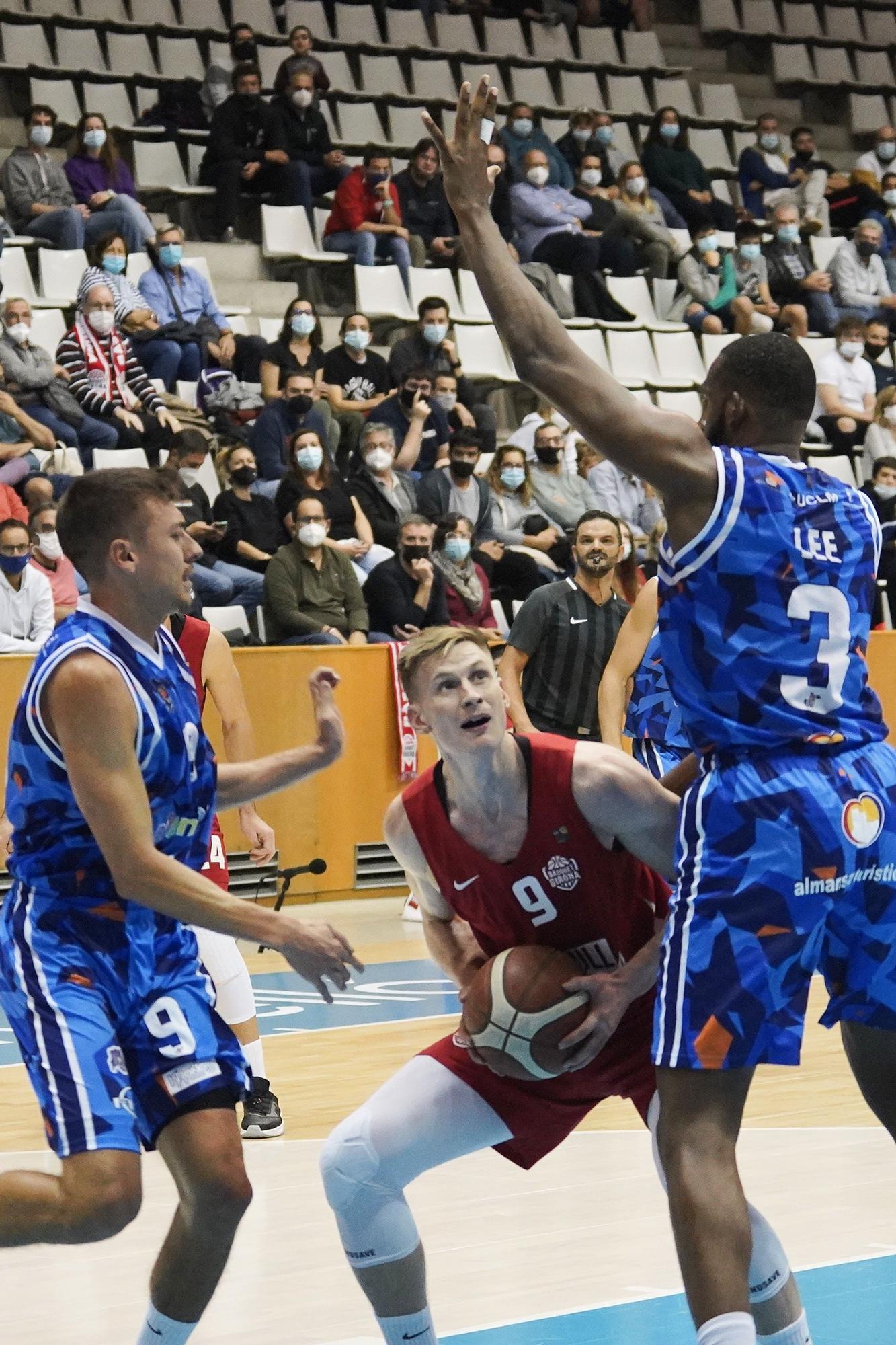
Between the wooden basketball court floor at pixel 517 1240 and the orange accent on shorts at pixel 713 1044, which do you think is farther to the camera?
the wooden basketball court floor at pixel 517 1240

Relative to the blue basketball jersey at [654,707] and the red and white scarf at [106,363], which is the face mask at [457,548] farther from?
the blue basketball jersey at [654,707]

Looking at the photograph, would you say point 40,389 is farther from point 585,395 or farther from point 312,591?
point 585,395

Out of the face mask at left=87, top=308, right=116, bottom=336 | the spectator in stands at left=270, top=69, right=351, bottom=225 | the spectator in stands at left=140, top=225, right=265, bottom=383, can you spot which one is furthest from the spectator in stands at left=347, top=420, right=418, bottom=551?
the spectator in stands at left=270, top=69, right=351, bottom=225

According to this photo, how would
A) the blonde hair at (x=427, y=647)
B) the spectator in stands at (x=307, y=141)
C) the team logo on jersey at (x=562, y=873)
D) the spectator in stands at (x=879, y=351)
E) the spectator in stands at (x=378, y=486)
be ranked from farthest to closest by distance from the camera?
1. the spectator in stands at (x=879, y=351)
2. the spectator in stands at (x=307, y=141)
3. the spectator in stands at (x=378, y=486)
4. the blonde hair at (x=427, y=647)
5. the team logo on jersey at (x=562, y=873)

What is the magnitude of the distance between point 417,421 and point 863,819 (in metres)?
10.6

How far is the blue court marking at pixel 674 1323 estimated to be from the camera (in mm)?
4004

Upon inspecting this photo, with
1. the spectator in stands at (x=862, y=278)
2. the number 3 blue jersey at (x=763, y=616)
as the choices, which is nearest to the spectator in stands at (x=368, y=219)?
the spectator in stands at (x=862, y=278)

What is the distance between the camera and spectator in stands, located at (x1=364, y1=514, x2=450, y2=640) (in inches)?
468

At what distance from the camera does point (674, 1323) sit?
4105 mm

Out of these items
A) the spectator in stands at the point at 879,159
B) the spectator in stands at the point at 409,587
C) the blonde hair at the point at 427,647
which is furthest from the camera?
the spectator in stands at the point at 879,159

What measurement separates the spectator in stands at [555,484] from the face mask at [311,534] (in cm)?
243

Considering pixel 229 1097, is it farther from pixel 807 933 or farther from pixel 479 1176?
pixel 479 1176

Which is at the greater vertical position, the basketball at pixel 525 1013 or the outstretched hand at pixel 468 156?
the outstretched hand at pixel 468 156

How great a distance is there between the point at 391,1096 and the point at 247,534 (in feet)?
28.4
